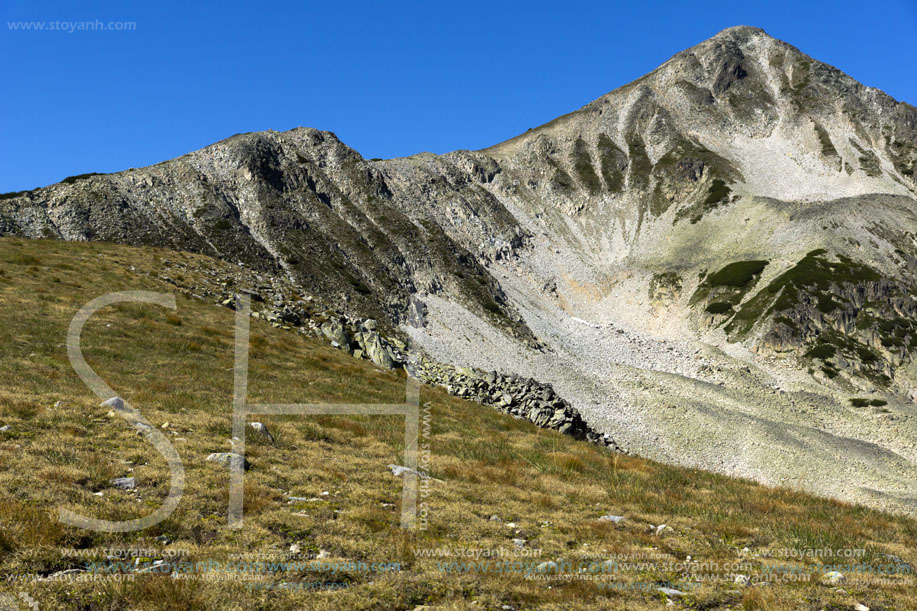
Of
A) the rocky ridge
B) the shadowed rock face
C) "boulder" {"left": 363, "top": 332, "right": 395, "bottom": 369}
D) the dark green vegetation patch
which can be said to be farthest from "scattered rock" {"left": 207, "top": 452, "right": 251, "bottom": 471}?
the dark green vegetation patch

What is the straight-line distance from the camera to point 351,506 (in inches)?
445

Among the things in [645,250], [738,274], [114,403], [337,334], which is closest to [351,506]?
[114,403]

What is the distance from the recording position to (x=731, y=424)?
48.8 m

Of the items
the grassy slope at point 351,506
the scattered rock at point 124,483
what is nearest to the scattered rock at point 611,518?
the grassy slope at point 351,506

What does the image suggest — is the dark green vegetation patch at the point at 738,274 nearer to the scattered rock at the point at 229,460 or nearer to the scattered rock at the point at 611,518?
the scattered rock at the point at 611,518

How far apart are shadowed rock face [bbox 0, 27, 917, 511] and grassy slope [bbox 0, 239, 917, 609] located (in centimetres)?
3048

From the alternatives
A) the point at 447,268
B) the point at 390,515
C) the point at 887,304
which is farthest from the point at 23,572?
the point at 887,304

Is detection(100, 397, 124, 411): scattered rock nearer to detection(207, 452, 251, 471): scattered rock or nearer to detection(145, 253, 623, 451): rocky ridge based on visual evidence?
detection(207, 452, 251, 471): scattered rock

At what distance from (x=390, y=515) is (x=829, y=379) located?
284ft

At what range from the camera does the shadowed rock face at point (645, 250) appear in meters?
56.0

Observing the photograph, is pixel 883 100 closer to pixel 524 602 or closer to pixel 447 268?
pixel 447 268

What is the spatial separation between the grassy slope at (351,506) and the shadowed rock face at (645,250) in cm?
3048

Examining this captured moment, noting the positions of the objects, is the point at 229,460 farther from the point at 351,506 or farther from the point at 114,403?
the point at 114,403

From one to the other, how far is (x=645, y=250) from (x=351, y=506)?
12748 centimetres
